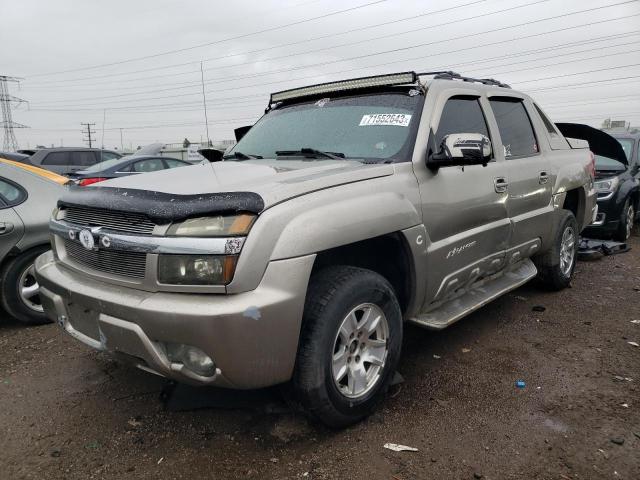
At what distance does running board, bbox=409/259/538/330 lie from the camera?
3146mm

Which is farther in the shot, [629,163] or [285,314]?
[629,163]

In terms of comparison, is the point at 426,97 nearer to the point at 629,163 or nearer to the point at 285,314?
the point at 285,314

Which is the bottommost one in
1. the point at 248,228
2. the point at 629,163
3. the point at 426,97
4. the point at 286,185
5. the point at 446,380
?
the point at 446,380

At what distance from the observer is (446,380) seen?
10.6ft

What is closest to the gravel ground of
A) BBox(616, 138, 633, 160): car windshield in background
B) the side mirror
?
the side mirror

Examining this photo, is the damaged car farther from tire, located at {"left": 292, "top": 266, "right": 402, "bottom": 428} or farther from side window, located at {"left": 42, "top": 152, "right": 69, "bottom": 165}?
side window, located at {"left": 42, "top": 152, "right": 69, "bottom": 165}

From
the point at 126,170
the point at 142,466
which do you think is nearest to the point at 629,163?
the point at 142,466

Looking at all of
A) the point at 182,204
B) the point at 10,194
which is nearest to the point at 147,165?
the point at 10,194

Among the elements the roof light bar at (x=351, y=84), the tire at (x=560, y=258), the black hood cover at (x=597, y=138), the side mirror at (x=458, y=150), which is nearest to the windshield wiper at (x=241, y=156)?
the roof light bar at (x=351, y=84)

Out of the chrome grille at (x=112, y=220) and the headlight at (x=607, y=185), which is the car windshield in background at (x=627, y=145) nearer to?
the headlight at (x=607, y=185)

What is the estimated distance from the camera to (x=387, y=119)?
10.5 ft

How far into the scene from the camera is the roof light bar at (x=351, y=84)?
3307 millimetres

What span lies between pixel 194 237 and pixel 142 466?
1169 mm

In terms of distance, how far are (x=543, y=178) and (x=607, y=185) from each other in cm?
380
